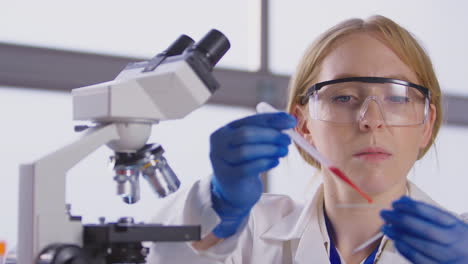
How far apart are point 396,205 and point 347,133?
0.92ft

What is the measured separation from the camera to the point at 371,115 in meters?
1.57

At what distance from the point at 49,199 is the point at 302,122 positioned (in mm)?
911

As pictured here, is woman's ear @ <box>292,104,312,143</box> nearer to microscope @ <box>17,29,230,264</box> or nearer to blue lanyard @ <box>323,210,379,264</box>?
blue lanyard @ <box>323,210,379,264</box>

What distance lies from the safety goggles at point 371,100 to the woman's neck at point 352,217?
19 centimetres

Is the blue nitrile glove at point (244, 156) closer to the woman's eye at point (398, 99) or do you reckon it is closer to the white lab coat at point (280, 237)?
the white lab coat at point (280, 237)

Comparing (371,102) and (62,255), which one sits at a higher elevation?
(371,102)

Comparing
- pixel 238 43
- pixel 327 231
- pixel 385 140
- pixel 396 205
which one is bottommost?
pixel 327 231

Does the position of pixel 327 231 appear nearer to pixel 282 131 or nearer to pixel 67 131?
pixel 282 131

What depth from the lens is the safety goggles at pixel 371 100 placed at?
5.19 feet

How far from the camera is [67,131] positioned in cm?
269

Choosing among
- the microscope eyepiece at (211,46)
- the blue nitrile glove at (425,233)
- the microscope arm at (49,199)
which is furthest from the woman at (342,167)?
the microscope arm at (49,199)

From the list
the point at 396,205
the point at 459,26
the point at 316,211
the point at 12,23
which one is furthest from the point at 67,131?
the point at 459,26

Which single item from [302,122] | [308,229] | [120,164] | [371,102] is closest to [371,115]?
[371,102]

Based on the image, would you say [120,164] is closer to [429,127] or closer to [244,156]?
[244,156]
